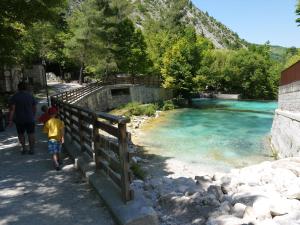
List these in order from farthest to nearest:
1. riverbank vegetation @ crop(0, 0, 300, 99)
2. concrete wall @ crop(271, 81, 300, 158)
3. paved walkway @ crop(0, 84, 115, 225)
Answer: riverbank vegetation @ crop(0, 0, 300, 99) → concrete wall @ crop(271, 81, 300, 158) → paved walkway @ crop(0, 84, 115, 225)

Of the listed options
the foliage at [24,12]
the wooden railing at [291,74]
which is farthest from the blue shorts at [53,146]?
Answer: the wooden railing at [291,74]

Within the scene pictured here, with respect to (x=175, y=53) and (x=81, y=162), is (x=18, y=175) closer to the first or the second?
(x=81, y=162)

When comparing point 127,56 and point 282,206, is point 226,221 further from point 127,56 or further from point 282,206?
point 127,56

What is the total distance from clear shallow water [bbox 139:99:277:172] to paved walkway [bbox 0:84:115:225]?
11776mm

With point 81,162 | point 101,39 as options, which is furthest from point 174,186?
point 101,39

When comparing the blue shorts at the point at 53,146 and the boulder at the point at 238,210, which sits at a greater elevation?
the blue shorts at the point at 53,146

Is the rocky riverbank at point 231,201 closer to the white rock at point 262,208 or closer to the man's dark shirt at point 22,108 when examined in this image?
the white rock at point 262,208

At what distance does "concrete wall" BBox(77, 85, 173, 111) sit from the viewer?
3875cm

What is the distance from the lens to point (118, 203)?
5.52 m

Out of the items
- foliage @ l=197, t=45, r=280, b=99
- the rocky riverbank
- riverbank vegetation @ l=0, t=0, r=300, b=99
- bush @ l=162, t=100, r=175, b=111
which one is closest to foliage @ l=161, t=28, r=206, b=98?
riverbank vegetation @ l=0, t=0, r=300, b=99

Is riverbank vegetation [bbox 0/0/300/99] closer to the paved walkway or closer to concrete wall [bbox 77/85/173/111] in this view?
concrete wall [bbox 77/85/173/111]

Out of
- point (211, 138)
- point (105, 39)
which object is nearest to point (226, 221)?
point (211, 138)

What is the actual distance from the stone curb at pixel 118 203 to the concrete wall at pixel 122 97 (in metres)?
25.3

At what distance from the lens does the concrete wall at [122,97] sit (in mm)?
38750
